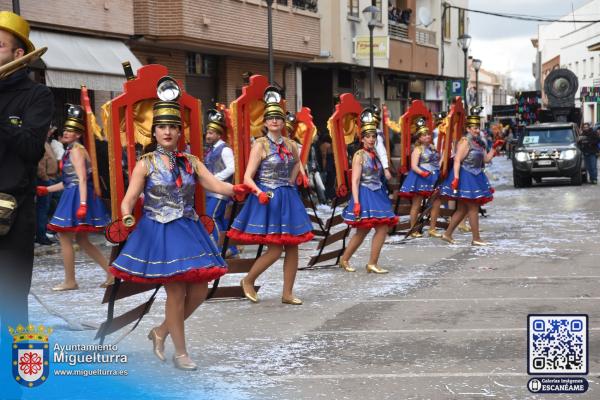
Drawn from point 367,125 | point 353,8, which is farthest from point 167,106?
point 353,8

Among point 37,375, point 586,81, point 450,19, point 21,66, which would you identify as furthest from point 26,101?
point 586,81

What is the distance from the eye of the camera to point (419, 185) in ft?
54.7

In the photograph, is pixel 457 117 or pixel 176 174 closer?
pixel 176 174

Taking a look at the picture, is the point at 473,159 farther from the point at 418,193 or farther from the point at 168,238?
the point at 168,238

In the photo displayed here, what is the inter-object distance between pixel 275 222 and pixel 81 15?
1191 cm

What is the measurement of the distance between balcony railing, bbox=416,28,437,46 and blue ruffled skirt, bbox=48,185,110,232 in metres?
30.5

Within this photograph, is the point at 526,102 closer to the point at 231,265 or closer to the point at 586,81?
the point at 586,81

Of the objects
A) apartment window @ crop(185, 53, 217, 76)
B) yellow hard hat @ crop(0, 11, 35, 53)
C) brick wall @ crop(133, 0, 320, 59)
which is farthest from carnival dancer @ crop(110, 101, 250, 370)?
apartment window @ crop(185, 53, 217, 76)

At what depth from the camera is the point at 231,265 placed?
1041 centimetres

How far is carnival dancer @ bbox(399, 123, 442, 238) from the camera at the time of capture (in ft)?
54.0

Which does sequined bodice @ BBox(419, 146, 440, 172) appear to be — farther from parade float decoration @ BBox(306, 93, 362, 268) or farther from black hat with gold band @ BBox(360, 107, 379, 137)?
black hat with gold band @ BBox(360, 107, 379, 137)

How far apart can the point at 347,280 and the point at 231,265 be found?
5.42 feet

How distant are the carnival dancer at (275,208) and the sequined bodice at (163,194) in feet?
8.52

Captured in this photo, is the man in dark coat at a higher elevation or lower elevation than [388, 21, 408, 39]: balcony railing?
lower
